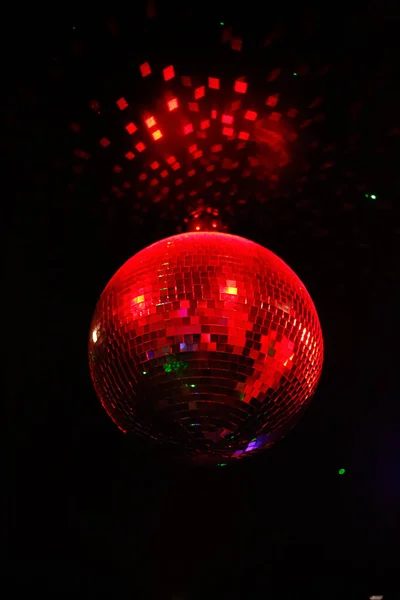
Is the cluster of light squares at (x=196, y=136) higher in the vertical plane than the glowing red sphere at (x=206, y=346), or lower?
higher

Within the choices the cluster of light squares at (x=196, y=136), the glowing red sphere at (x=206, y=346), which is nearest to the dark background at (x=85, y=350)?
the cluster of light squares at (x=196, y=136)

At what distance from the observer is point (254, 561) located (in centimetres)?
217

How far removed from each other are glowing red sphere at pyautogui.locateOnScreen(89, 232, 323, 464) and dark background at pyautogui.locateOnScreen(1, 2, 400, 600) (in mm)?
176

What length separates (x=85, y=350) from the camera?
1.85m

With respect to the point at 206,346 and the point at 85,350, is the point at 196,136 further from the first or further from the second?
the point at 85,350

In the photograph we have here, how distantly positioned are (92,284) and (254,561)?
1.17m

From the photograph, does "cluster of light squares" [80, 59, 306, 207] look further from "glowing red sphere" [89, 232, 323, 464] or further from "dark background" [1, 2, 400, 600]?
"glowing red sphere" [89, 232, 323, 464]

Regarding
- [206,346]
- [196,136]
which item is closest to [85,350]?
[196,136]

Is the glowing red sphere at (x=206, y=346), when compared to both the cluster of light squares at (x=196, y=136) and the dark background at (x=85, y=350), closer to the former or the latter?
the dark background at (x=85, y=350)

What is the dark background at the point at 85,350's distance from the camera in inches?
47.9

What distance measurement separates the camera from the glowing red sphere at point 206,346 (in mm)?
930

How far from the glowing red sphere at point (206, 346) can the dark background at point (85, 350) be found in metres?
0.18

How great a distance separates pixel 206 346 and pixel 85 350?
1006 millimetres

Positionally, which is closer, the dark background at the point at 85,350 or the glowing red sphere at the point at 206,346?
the glowing red sphere at the point at 206,346
